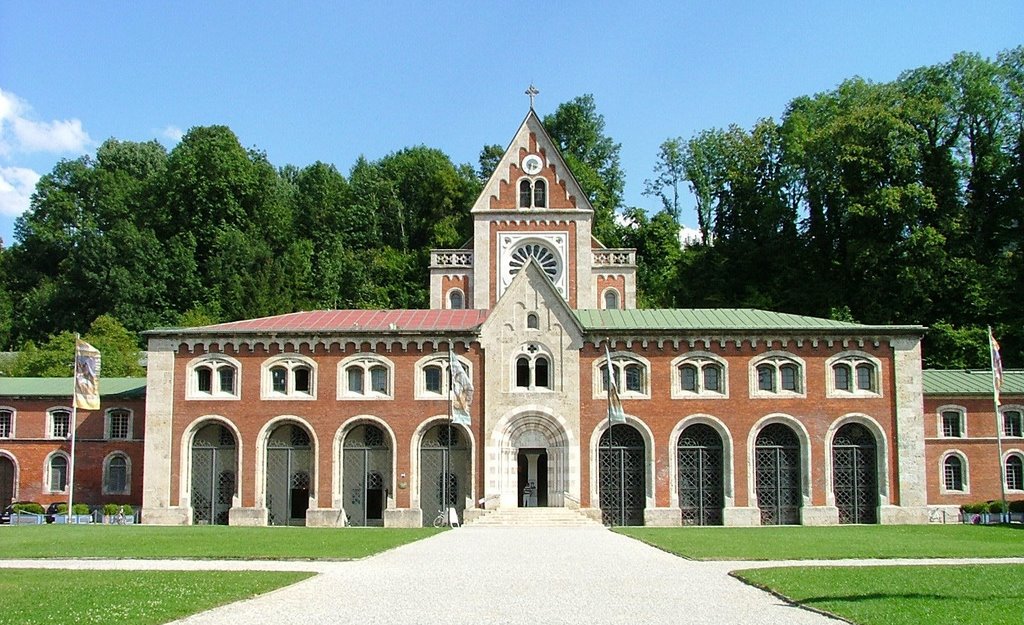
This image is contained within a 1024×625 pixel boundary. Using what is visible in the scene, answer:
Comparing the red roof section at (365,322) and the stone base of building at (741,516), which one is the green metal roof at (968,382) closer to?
the stone base of building at (741,516)

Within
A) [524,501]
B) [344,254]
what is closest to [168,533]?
[524,501]

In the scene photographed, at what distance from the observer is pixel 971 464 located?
4538 centimetres

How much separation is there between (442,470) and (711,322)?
494 inches

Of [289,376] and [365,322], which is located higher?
[365,322]

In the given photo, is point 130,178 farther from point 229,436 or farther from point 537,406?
point 537,406

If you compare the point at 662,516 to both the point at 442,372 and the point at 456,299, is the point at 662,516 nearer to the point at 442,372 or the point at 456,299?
the point at 442,372

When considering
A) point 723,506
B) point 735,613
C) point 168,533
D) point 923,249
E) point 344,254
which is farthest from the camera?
point 344,254

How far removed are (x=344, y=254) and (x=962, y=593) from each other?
2651 inches

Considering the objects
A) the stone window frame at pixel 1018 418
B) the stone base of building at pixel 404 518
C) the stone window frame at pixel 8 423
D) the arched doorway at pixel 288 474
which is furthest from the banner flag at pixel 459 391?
the stone window frame at pixel 1018 418

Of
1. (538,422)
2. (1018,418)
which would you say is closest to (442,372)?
(538,422)

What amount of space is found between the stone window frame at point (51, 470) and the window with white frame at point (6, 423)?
2.10 metres

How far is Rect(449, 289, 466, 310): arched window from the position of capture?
5831 cm

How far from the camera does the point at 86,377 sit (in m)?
41.9

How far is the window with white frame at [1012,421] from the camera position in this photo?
46.0m
